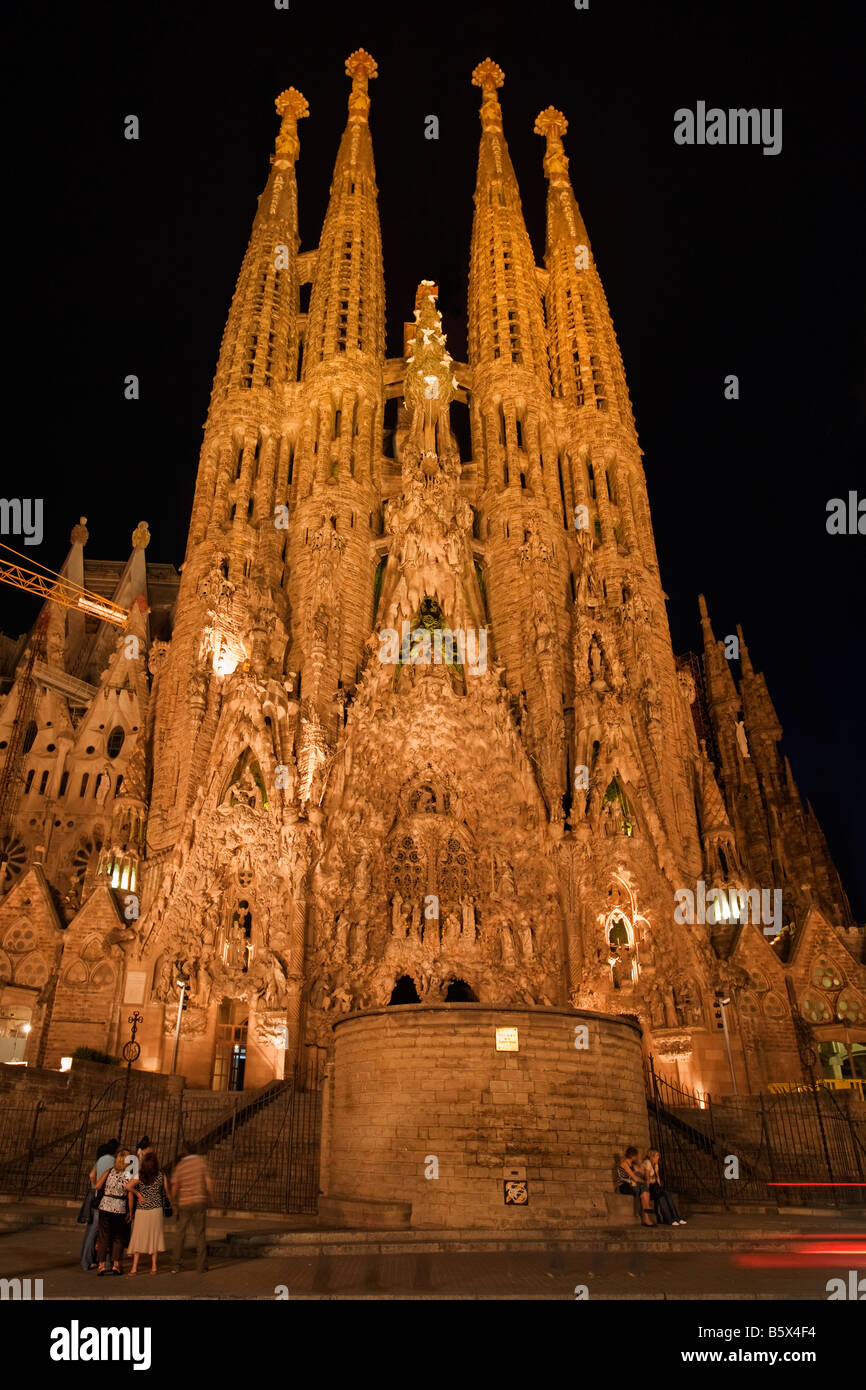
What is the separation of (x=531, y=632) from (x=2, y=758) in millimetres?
25786

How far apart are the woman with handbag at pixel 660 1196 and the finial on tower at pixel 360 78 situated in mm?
57769

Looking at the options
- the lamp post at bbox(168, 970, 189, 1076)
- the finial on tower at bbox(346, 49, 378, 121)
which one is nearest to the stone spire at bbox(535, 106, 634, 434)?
the finial on tower at bbox(346, 49, 378, 121)

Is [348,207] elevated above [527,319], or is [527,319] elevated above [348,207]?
[348,207]

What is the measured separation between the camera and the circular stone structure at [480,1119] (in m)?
13.3

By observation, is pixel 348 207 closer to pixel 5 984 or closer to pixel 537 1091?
pixel 5 984

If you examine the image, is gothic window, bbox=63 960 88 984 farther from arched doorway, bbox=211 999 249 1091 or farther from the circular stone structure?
the circular stone structure

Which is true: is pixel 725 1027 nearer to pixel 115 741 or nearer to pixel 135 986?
pixel 135 986

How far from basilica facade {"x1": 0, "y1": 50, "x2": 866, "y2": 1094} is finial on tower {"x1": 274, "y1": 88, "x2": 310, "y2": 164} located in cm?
938

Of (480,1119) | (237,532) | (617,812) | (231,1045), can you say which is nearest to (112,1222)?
(480,1119)

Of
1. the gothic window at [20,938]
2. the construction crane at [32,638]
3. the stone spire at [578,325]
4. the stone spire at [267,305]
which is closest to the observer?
the gothic window at [20,938]

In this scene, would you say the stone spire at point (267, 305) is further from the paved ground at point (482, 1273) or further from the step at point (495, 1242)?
the paved ground at point (482, 1273)

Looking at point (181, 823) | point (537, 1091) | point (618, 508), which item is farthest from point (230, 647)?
point (537, 1091)

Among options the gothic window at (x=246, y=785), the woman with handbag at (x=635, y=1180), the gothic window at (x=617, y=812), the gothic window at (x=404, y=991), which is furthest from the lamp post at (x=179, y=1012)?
the woman with handbag at (x=635, y=1180)

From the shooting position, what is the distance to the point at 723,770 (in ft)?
149
